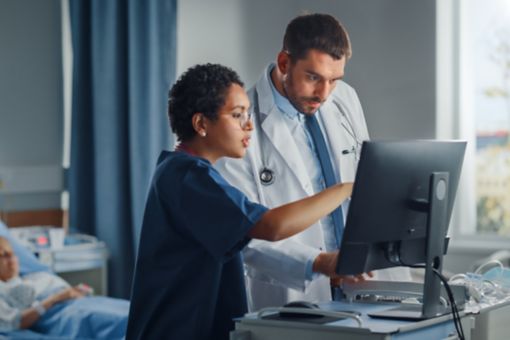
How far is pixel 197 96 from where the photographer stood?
6.23ft

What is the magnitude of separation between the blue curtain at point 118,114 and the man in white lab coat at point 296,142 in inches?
86.8

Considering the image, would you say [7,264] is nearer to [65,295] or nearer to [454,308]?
[65,295]

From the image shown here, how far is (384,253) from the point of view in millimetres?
1803

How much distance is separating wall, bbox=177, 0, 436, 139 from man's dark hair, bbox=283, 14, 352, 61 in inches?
45.6

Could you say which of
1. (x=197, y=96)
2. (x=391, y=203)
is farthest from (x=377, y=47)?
(x=391, y=203)

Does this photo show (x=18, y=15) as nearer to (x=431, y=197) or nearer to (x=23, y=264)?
(x=23, y=264)

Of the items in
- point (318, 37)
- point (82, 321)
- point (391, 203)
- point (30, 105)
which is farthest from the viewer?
point (30, 105)

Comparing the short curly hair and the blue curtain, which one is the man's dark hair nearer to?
the short curly hair

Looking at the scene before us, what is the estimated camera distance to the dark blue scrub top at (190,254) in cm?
175

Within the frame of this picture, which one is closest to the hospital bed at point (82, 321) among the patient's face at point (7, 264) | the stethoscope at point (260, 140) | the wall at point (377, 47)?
the patient's face at point (7, 264)

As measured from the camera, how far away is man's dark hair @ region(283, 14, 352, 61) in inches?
86.1

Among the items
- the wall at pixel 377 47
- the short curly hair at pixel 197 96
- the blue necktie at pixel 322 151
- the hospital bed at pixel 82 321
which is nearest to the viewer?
the short curly hair at pixel 197 96

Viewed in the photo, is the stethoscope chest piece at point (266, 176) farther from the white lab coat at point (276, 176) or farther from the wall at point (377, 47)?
the wall at point (377, 47)

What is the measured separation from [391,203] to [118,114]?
2.99 metres
